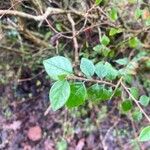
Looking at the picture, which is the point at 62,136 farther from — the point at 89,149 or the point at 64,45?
the point at 64,45

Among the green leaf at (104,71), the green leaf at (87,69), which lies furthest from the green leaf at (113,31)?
the green leaf at (87,69)

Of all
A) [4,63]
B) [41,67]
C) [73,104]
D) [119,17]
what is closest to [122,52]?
[119,17]

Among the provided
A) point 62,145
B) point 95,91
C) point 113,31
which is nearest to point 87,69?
point 95,91

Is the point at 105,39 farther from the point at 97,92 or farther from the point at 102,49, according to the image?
the point at 97,92

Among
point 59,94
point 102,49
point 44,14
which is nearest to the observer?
point 59,94

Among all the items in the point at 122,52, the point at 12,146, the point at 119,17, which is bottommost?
the point at 12,146

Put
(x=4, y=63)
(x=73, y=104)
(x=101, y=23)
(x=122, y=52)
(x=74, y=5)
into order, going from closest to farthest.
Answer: (x=73, y=104) → (x=101, y=23) → (x=74, y=5) → (x=122, y=52) → (x=4, y=63)

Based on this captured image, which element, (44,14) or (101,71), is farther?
(44,14)
